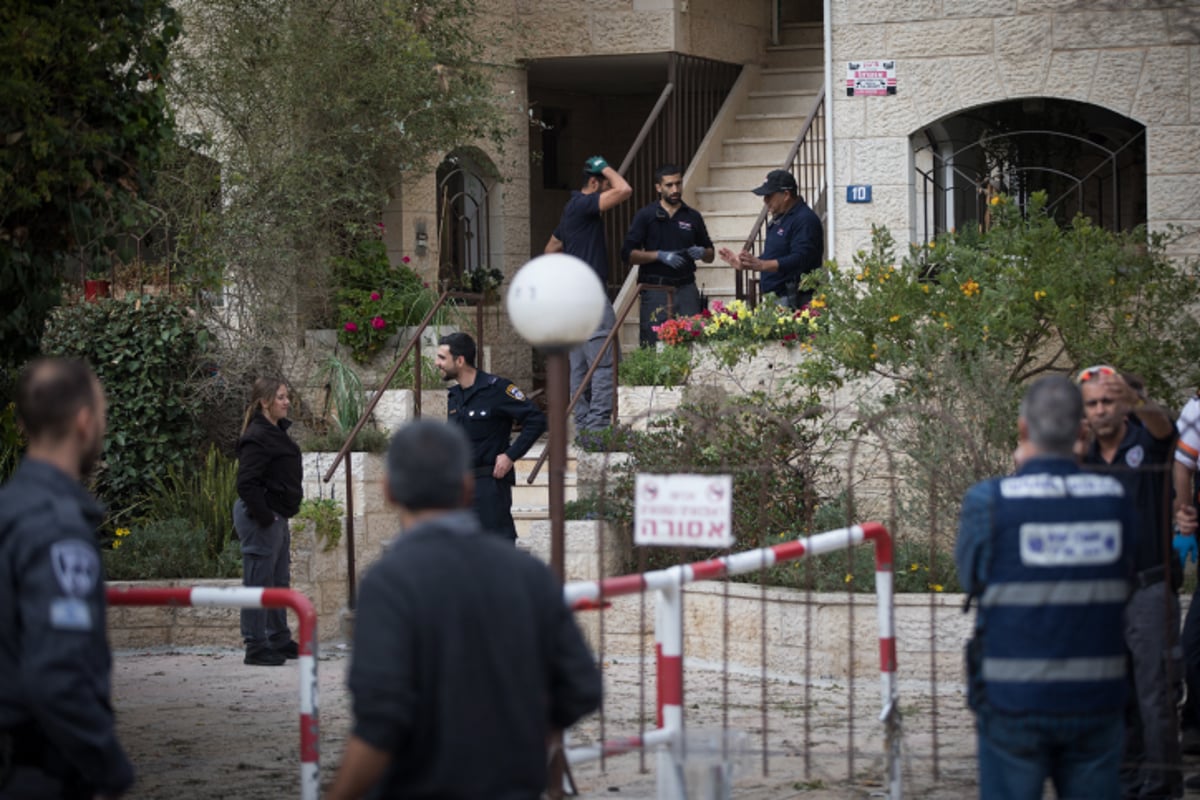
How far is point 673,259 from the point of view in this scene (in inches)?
498

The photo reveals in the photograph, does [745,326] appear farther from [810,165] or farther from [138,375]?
[138,375]

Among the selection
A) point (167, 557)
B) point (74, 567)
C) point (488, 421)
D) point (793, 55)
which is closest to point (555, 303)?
point (74, 567)

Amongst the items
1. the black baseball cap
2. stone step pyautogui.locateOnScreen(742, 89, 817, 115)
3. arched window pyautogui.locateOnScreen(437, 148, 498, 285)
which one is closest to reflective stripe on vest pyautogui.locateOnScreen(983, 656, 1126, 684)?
the black baseball cap

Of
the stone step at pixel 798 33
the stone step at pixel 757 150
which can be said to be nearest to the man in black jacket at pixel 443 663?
the stone step at pixel 757 150

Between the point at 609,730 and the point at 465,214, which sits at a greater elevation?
the point at 465,214

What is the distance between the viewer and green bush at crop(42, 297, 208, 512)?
40.9ft

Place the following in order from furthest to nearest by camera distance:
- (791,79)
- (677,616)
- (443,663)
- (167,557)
→ (791,79) → (167,557) → (677,616) → (443,663)

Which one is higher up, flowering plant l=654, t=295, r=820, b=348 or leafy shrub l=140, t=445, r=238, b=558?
flowering plant l=654, t=295, r=820, b=348

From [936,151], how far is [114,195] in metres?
7.27

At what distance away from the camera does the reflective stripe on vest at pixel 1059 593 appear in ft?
14.8

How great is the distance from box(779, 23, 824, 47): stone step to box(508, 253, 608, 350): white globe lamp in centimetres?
1227

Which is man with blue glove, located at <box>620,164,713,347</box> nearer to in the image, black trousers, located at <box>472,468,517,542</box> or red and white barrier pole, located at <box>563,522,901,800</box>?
black trousers, located at <box>472,468,517,542</box>

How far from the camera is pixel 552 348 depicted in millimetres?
5582

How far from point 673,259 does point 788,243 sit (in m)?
0.88
